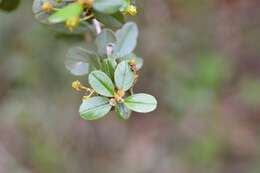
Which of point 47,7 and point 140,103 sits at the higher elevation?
point 47,7

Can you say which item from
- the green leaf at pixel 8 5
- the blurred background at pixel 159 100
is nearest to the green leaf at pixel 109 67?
the green leaf at pixel 8 5

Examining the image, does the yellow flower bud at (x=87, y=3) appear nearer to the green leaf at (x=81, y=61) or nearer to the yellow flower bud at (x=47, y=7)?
the yellow flower bud at (x=47, y=7)

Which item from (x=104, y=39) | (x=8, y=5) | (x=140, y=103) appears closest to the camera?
(x=140, y=103)

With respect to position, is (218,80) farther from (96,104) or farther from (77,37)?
(96,104)

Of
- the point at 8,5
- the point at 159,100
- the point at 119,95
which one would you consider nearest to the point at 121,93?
the point at 119,95

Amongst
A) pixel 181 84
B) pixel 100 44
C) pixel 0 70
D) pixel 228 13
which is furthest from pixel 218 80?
pixel 100 44

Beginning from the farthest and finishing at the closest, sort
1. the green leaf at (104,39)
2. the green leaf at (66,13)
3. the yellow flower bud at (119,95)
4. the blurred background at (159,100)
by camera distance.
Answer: the blurred background at (159,100), the green leaf at (104,39), the yellow flower bud at (119,95), the green leaf at (66,13)

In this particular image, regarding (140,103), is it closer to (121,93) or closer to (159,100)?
(121,93)

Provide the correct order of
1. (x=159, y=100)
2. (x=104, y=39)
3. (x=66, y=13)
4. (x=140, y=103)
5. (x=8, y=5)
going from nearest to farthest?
(x=66, y=13)
(x=140, y=103)
(x=104, y=39)
(x=8, y=5)
(x=159, y=100)
